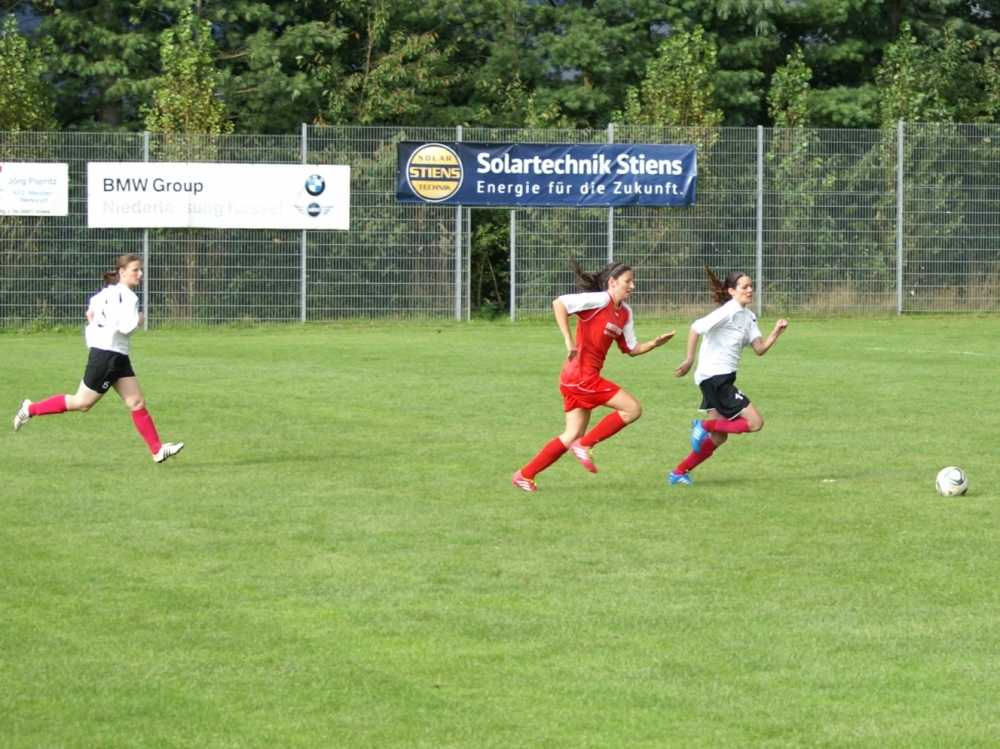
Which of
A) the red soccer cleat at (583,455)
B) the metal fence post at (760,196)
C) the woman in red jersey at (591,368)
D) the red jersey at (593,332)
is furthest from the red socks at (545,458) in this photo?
the metal fence post at (760,196)

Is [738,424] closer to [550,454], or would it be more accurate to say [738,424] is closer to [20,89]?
[550,454]

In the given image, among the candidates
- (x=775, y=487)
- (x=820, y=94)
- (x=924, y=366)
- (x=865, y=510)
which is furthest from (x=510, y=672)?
(x=820, y=94)

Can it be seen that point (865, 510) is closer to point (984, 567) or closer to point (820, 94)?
point (984, 567)

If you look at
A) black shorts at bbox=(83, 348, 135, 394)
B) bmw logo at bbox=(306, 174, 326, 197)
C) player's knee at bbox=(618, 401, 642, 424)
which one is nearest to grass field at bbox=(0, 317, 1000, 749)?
player's knee at bbox=(618, 401, 642, 424)

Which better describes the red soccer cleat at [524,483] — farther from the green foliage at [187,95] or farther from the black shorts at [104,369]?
the green foliage at [187,95]

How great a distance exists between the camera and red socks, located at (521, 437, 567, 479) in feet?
36.2

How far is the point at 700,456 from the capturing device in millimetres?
11359

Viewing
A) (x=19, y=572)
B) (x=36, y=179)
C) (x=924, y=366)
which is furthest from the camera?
(x=36, y=179)

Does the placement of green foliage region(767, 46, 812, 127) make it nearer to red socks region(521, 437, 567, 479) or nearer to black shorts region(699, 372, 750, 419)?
black shorts region(699, 372, 750, 419)

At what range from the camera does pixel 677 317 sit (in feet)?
94.6

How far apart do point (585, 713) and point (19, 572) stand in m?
3.67

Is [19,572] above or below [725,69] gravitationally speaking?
below

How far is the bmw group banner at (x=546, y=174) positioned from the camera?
1106 inches

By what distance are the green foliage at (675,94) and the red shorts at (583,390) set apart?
68.4 ft
